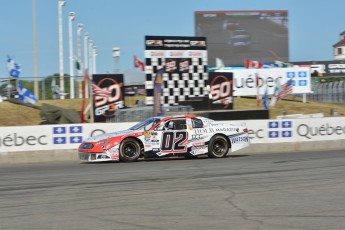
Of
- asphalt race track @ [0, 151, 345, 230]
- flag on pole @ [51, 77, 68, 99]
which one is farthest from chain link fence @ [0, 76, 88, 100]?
asphalt race track @ [0, 151, 345, 230]

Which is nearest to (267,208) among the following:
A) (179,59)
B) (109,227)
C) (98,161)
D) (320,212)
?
(320,212)

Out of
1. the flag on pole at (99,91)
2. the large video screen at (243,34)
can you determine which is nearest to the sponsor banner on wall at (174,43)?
the flag on pole at (99,91)

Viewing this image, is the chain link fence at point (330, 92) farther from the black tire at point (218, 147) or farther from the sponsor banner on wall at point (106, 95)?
the black tire at point (218, 147)

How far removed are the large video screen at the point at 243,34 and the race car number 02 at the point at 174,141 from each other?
52186 mm

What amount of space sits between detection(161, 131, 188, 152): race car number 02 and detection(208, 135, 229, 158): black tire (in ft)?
2.74

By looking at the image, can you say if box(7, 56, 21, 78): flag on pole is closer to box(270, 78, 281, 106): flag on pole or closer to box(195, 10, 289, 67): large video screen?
box(270, 78, 281, 106): flag on pole

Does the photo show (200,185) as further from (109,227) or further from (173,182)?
(109,227)

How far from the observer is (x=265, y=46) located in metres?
68.6

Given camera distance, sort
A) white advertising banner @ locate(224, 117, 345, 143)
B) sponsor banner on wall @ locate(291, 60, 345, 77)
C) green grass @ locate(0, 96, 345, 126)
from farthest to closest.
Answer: sponsor banner on wall @ locate(291, 60, 345, 77) → green grass @ locate(0, 96, 345, 126) → white advertising banner @ locate(224, 117, 345, 143)

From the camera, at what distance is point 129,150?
1501cm

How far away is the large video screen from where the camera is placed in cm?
6688

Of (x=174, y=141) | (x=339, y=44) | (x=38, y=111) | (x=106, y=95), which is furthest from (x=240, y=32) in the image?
(x=339, y=44)

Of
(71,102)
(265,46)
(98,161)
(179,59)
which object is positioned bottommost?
(98,161)

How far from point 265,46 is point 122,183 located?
6102 centimetres
